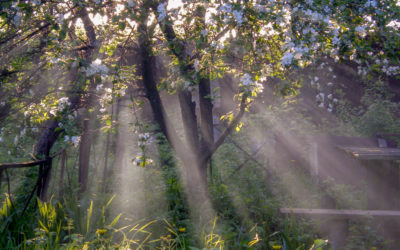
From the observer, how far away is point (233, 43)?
4.27 metres

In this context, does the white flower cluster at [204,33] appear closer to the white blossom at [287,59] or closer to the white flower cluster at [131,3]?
the white flower cluster at [131,3]

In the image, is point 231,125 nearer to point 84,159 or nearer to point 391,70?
point 84,159

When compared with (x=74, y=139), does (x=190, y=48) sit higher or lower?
higher

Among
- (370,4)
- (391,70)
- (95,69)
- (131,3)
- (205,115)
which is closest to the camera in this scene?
(95,69)

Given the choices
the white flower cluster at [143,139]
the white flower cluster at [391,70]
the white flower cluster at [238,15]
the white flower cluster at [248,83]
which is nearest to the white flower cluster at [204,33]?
the white flower cluster at [238,15]

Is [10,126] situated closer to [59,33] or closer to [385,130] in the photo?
[59,33]

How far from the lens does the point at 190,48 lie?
20.1 feet

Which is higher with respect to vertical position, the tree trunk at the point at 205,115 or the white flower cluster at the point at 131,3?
the white flower cluster at the point at 131,3

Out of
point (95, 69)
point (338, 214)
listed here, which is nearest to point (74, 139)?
point (95, 69)

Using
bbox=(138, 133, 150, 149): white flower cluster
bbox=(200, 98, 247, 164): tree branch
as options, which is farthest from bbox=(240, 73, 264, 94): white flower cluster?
bbox=(138, 133, 150, 149): white flower cluster

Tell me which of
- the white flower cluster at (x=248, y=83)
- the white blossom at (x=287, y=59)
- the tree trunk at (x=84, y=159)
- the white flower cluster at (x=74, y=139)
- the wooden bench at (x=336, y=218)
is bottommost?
the wooden bench at (x=336, y=218)

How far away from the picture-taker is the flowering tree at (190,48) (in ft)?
12.4

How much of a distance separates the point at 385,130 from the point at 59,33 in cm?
915

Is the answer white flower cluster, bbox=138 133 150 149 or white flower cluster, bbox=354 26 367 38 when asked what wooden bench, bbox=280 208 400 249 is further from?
white flower cluster, bbox=354 26 367 38
